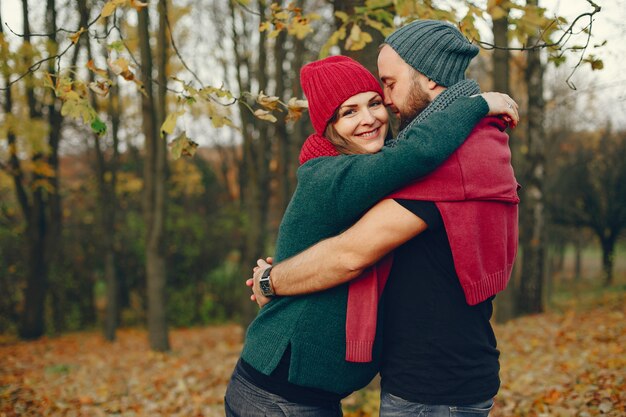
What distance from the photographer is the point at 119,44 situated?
9.82 feet

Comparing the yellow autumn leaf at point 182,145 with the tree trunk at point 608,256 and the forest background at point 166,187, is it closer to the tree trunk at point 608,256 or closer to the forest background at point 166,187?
the forest background at point 166,187

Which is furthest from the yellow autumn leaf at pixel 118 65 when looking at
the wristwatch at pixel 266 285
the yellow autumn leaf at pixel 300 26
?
the wristwatch at pixel 266 285

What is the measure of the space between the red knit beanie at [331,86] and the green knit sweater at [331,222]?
27 cm

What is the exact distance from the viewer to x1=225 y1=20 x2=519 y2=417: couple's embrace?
183 cm

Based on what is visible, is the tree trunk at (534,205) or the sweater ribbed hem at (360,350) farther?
the tree trunk at (534,205)

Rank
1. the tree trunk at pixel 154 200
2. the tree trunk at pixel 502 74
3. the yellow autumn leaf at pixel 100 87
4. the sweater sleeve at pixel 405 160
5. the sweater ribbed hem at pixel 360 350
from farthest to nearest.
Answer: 1. the tree trunk at pixel 154 200
2. the tree trunk at pixel 502 74
3. the yellow autumn leaf at pixel 100 87
4. the sweater ribbed hem at pixel 360 350
5. the sweater sleeve at pixel 405 160

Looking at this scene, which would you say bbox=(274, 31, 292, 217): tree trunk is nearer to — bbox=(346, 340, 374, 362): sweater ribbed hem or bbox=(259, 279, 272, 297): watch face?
bbox=(259, 279, 272, 297): watch face

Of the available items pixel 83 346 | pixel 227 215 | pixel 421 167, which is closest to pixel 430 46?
pixel 421 167

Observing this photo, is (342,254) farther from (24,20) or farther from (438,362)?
(24,20)

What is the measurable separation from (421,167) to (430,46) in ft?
1.73

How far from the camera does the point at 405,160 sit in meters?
1.79

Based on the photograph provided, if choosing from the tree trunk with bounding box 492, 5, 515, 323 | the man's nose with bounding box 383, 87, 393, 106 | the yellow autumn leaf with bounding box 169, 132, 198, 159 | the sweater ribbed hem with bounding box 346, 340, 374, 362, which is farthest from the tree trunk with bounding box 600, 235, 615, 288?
the sweater ribbed hem with bounding box 346, 340, 374, 362

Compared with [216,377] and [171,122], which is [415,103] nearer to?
[171,122]

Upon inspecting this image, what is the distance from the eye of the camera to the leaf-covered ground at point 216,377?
15.7ft
